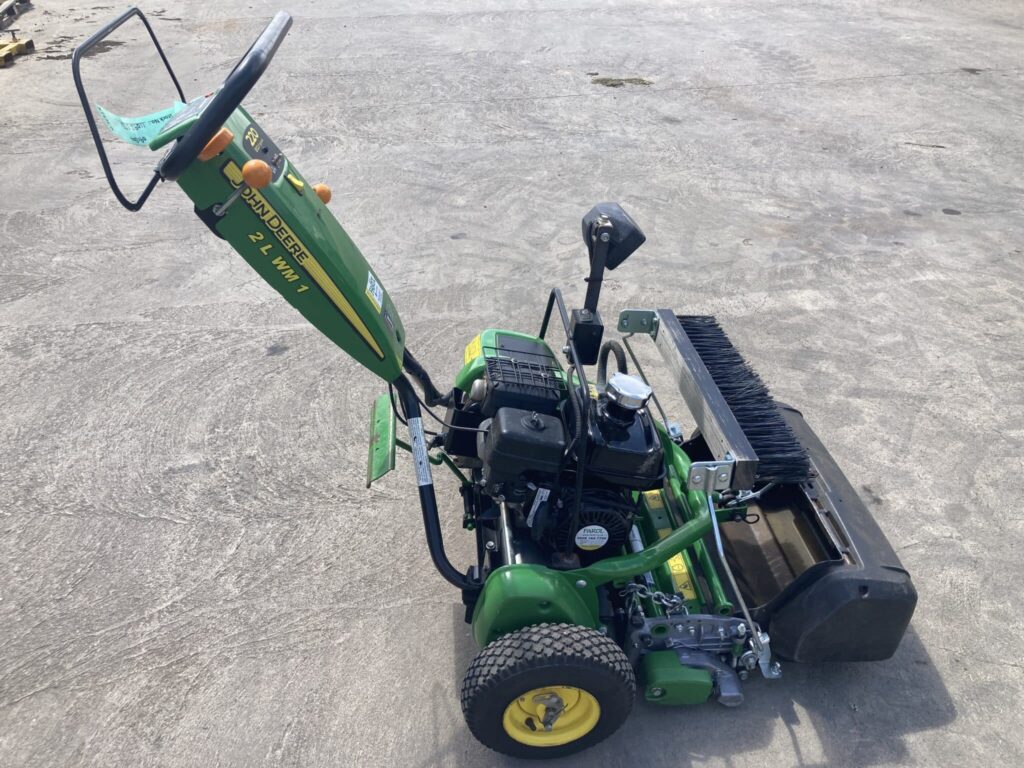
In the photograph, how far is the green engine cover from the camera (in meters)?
2.70

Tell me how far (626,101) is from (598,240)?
7656 mm

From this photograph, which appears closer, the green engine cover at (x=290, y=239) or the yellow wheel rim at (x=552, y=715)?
the green engine cover at (x=290, y=239)

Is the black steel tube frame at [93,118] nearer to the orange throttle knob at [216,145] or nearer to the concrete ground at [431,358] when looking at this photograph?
the orange throttle knob at [216,145]

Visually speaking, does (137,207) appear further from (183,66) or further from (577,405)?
(183,66)

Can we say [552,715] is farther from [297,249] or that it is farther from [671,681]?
[297,249]

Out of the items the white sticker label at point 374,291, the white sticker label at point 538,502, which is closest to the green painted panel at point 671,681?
the white sticker label at point 538,502

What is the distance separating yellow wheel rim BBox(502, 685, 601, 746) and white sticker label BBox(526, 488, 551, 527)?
66cm

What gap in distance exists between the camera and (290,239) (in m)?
2.88

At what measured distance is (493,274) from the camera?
6.79 metres

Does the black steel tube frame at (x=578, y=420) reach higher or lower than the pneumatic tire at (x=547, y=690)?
higher

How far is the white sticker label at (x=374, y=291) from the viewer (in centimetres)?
324

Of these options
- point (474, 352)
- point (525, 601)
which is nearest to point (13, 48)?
point (474, 352)

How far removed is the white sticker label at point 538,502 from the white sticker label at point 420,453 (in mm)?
435

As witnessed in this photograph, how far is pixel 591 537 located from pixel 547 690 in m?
0.64
